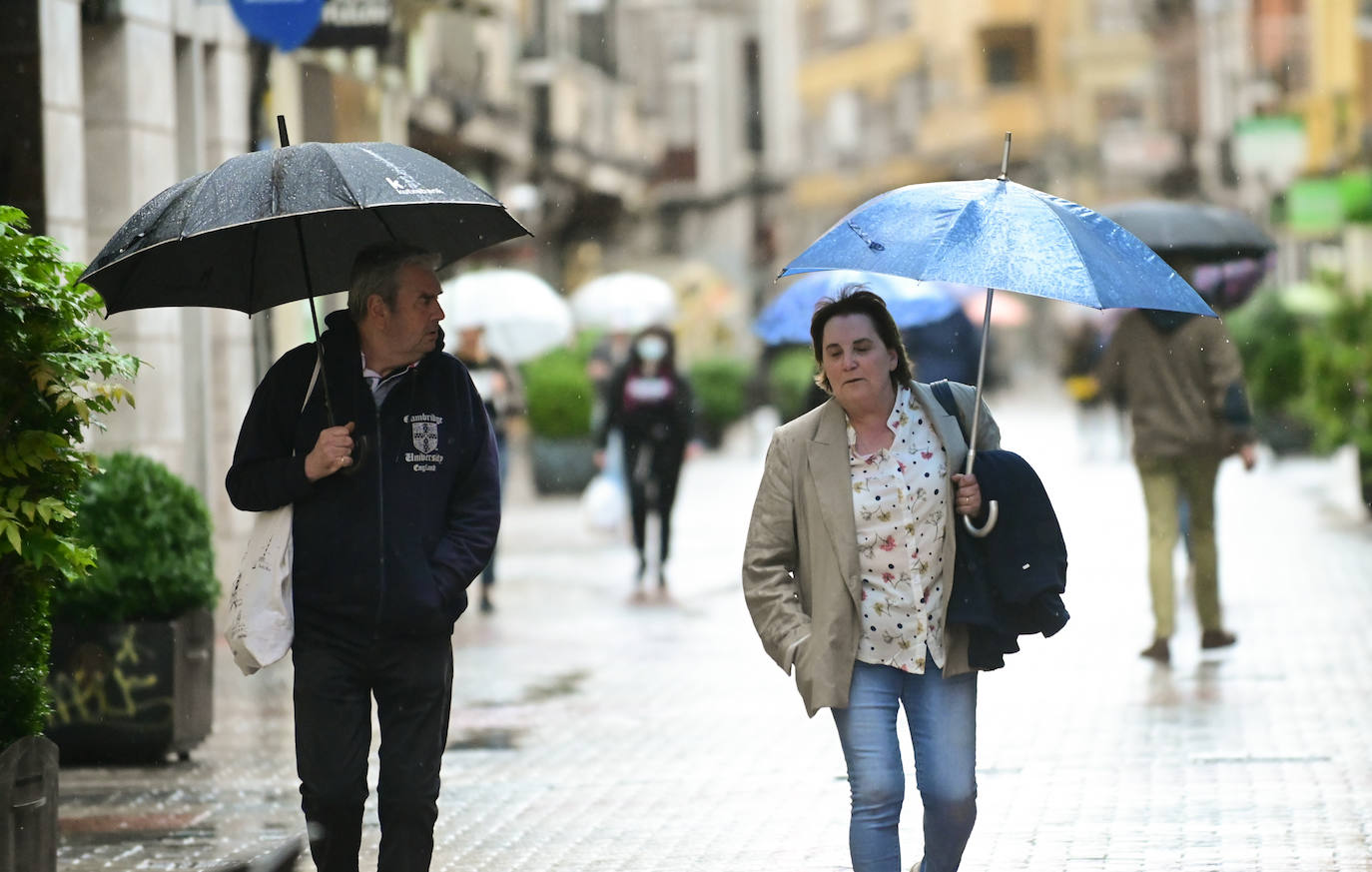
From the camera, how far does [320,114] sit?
79.0 feet

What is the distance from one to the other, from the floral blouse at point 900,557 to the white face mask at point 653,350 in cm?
1084

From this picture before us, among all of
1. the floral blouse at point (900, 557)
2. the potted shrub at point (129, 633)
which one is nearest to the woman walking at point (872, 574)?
the floral blouse at point (900, 557)

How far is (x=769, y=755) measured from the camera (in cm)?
959

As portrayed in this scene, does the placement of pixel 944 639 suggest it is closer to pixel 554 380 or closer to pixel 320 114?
pixel 320 114

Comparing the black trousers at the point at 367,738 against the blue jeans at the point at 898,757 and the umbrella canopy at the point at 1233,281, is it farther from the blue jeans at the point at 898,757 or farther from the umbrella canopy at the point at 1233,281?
the umbrella canopy at the point at 1233,281

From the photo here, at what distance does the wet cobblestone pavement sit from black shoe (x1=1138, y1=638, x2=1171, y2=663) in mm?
141

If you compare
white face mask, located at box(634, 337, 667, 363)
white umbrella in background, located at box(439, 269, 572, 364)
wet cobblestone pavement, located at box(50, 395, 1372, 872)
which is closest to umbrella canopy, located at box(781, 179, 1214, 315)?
wet cobblestone pavement, located at box(50, 395, 1372, 872)

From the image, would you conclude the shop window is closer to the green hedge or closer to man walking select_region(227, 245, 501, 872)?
the green hedge

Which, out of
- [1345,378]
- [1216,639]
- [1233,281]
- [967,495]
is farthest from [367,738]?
[1345,378]

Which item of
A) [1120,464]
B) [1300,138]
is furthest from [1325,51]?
[1120,464]

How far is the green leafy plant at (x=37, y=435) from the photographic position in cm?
629

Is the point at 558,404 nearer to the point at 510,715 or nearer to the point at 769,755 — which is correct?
the point at 510,715

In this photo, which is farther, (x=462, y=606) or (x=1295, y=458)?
(x=1295, y=458)

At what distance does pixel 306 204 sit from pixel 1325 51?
39322 millimetres
